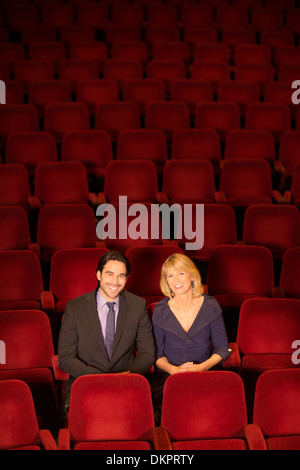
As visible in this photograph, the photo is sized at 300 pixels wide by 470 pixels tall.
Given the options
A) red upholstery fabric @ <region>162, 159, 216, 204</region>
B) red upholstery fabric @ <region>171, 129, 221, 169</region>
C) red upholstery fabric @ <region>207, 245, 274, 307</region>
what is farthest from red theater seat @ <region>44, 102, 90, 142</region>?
red upholstery fabric @ <region>207, 245, 274, 307</region>

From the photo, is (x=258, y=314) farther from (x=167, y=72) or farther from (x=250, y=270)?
(x=167, y=72)

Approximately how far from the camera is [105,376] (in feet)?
4.40

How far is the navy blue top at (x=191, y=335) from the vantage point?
1.57 metres

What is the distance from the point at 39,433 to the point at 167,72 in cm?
267

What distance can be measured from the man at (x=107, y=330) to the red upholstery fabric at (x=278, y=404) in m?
0.31

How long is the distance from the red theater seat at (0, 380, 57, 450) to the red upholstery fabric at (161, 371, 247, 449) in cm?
28

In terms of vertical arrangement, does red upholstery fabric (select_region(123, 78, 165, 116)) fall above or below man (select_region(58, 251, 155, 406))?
above

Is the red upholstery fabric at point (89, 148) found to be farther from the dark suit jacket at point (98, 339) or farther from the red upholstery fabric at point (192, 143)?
the dark suit jacket at point (98, 339)

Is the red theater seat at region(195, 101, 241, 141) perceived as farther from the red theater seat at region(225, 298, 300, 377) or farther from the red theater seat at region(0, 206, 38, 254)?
the red theater seat at region(225, 298, 300, 377)


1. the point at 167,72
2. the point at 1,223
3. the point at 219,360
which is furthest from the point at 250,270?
the point at 167,72

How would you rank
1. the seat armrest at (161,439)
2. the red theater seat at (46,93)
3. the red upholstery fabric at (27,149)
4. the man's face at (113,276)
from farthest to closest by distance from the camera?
the red theater seat at (46,93), the red upholstery fabric at (27,149), the man's face at (113,276), the seat armrest at (161,439)

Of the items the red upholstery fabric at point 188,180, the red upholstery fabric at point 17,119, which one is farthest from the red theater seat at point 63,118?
the red upholstery fabric at point 188,180

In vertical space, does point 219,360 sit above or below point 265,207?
below

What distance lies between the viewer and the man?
1.50m
